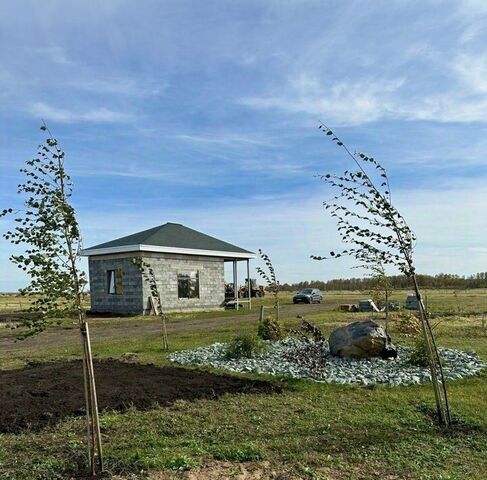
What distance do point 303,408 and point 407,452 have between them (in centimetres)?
169

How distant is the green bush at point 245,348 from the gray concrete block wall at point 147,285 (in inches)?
497

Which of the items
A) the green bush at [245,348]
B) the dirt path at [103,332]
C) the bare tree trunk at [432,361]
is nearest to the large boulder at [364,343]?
the green bush at [245,348]

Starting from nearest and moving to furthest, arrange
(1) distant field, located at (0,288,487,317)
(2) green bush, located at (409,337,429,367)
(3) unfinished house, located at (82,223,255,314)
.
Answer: (2) green bush, located at (409,337,429,367)
(3) unfinished house, located at (82,223,255,314)
(1) distant field, located at (0,288,487,317)

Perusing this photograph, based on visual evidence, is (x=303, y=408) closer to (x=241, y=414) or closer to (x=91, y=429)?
(x=241, y=414)

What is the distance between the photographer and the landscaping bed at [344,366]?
7.91m

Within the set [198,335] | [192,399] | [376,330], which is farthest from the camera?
[198,335]

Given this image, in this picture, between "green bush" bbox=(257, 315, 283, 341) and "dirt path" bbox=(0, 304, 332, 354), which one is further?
"dirt path" bbox=(0, 304, 332, 354)

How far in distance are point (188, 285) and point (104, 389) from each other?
18661 millimetres

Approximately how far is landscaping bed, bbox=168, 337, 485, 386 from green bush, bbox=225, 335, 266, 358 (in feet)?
0.37

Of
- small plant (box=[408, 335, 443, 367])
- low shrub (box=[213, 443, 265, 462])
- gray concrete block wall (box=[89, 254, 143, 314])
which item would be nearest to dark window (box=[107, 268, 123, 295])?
gray concrete block wall (box=[89, 254, 143, 314])

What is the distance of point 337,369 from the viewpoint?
28.0 ft

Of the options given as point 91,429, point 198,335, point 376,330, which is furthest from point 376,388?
point 198,335

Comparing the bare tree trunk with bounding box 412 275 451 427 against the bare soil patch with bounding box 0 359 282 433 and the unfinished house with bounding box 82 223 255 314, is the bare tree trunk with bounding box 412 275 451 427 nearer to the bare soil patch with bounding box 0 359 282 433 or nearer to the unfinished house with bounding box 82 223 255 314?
the bare soil patch with bounding box 0 359 282 433

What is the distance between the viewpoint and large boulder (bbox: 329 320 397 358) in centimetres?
937
